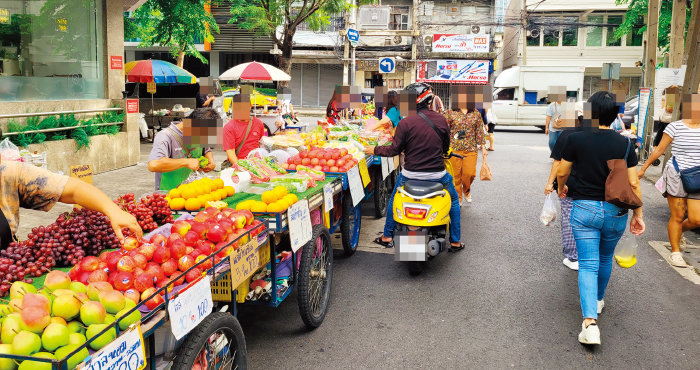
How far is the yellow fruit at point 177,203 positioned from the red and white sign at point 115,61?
936 centimetres

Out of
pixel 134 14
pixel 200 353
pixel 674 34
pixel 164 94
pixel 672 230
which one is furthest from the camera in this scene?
pixel 164 94

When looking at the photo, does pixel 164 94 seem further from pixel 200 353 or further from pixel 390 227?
pixel 200 353

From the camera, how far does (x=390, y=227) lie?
21.6ft

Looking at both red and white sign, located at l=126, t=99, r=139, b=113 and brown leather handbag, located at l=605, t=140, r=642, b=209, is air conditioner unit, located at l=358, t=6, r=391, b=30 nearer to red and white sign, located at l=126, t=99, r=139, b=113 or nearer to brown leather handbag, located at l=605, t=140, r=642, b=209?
red and white sign, located at l=126, t=99, r=139, b=113

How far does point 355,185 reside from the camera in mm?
6340

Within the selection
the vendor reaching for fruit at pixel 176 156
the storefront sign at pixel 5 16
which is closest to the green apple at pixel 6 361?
the vendor reaching for fruit at pixel 176 156

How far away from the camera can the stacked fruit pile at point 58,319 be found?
2008 mm

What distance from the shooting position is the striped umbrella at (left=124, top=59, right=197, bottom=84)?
16.8 m

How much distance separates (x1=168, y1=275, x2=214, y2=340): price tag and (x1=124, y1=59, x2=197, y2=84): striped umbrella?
49.8ft

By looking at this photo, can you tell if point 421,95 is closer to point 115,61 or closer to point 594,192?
point 594,192

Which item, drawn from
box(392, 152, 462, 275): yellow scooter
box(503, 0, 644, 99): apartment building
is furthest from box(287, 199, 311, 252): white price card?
box(503, 0, 644, 99): apartment building

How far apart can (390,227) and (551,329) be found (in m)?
2.32

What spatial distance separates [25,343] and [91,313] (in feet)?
0.90

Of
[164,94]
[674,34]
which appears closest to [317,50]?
[164,94]
